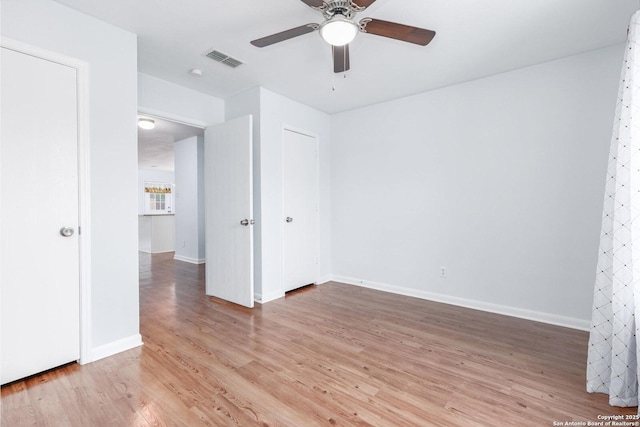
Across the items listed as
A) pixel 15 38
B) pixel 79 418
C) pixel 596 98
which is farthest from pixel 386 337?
pixel 15 38

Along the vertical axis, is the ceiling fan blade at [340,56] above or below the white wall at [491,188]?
above

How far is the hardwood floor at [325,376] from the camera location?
1.66 m

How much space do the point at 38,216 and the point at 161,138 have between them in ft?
13.6

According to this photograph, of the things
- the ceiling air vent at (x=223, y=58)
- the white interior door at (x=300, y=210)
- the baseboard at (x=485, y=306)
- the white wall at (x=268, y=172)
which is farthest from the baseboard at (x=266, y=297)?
the ceiling air vent at (x=223, y=58)

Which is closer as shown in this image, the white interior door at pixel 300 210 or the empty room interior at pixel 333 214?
the empty room interior at pixel 333 214

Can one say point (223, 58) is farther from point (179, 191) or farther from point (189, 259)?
point (189, 259)

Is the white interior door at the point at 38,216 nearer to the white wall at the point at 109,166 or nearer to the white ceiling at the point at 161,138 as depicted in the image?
the white wall at the point at 109,166

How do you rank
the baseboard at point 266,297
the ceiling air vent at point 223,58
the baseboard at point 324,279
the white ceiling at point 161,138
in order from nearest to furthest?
1. the ceiling air vent at point 223,58
2. the baseboard at point 266,297
3. the baseboard at point 324,279
4. the white ceiling at point 161,138

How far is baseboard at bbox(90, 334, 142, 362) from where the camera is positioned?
221 cm

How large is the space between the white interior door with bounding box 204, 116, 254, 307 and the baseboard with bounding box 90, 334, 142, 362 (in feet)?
3.79

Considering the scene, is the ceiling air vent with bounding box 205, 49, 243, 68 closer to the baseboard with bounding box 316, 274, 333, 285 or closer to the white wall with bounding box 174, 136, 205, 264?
the baseboard with bounding box 316, 274, 333, 285

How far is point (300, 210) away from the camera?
4117 millimetres

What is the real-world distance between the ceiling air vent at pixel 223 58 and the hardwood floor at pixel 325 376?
2.53 meters

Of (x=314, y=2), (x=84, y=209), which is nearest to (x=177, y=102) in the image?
(x=84, y=209)
